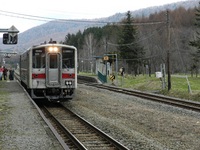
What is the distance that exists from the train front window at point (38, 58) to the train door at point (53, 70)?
0.27 m

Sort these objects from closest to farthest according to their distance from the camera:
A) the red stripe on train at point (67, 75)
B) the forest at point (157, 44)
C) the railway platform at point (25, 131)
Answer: the railway platform at point (25, 131) < the red stripe on train at point (67, 75) < the forest at point (157, 44)

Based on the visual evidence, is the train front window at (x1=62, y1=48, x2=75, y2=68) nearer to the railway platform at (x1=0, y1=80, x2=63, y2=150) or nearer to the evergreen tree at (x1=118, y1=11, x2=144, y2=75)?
the railway platform at (x1=0, y1=80, x2=63, y2=150)

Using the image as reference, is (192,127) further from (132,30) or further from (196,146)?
(132,30)

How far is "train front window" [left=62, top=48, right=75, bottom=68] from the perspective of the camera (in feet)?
58.2

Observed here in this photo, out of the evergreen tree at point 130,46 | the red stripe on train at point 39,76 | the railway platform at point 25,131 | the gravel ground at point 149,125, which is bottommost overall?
the gravel ground at point 149,125

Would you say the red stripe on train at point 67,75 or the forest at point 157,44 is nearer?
the red stripe on train at point 67,75

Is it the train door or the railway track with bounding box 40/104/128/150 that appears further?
the train door

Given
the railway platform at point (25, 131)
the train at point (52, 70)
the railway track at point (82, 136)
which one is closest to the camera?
the railway platform at point (25, 131)

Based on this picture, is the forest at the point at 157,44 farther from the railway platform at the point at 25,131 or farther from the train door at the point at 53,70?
the railway platform at the point at 25,131

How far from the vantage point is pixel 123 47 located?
61281 mm

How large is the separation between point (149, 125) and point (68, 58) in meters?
7.27

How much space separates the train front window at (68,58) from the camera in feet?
58.2

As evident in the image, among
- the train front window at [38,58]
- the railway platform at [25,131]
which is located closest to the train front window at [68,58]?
the train front window at [38,58]

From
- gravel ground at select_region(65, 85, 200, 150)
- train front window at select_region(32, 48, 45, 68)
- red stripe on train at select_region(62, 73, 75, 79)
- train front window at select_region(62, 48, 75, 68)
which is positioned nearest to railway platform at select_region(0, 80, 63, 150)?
gravel ground at select_region(65, 85, 200, 150)
